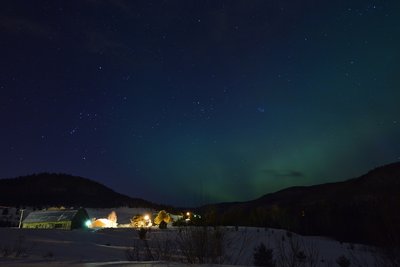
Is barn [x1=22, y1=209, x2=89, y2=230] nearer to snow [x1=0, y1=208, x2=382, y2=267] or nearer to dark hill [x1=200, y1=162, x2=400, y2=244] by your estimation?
snow [x1=0, y1=208, x2=382, y2=267]

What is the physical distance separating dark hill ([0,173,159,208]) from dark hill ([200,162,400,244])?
50197mm

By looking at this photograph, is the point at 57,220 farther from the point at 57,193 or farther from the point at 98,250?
the point at 57,193

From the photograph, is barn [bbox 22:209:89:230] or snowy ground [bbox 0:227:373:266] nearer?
snowy ground [bbox 0:227:373:266]

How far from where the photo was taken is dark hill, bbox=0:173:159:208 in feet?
277

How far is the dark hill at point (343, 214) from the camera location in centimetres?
857

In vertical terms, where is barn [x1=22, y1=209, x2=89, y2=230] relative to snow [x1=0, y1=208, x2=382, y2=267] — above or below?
above

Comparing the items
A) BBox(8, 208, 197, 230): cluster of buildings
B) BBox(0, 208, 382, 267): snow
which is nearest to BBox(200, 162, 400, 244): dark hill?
BBox(0, 208, 382, 267): snow

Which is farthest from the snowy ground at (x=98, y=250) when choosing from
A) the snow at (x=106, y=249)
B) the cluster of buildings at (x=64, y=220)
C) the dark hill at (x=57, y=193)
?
the dark hill at (x=57, y=193)

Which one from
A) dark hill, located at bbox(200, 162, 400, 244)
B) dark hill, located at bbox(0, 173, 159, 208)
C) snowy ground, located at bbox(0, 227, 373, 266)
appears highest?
dark hill, located at bbox(0, 173, 159, 208)

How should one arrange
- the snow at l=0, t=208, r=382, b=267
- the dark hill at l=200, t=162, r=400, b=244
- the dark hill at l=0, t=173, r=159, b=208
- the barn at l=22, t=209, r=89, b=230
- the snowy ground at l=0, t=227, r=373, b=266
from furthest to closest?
the dark hill at l=0, t=173, r=159, b=208 < the barn at l=22, t=209, r=89, b=230 < the dark hill at l=200, t=162, r=400, b=244 < the snow at l=0, t=208, r=382, b=267 < the snowy ground at l=0, t=227, r=373, b=266

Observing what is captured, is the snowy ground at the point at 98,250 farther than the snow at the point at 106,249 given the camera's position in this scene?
No

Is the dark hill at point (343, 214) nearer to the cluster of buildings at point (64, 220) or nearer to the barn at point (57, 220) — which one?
the cluster of buildings at point (64, 220)

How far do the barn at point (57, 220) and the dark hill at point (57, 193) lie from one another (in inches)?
1567

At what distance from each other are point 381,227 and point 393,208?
101cm
